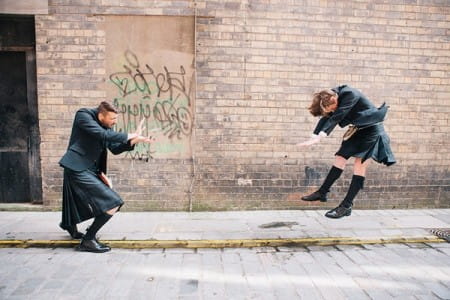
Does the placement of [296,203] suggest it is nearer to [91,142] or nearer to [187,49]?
[187,49]

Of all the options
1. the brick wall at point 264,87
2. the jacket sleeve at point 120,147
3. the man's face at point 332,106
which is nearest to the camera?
the man's face at point 332,106

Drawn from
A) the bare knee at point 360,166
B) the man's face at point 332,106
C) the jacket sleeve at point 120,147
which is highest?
the man's face at point 332,106

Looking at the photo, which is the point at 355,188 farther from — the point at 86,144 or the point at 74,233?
the point at 74,233

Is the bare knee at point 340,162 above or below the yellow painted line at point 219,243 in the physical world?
above

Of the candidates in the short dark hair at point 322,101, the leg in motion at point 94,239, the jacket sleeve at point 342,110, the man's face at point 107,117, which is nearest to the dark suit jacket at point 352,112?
the jacket sleeve at point 342,110

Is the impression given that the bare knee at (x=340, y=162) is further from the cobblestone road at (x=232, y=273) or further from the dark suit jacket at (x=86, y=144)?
the dark suit jacket at (x=86, y=144)

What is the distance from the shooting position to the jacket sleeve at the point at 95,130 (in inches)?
161

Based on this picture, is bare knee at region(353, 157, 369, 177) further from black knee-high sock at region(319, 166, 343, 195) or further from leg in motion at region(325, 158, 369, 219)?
black knee-high sock at region(319, 166, 343, 195)

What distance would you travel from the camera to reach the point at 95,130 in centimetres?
418

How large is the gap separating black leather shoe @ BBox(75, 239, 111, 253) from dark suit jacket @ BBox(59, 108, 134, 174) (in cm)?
98

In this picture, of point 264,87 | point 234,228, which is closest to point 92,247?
point 234,228

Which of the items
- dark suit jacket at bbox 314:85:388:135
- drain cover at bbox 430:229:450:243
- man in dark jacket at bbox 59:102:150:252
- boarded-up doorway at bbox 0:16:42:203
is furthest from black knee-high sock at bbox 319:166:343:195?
boarded-up doorway at bbox 0:16:42:203

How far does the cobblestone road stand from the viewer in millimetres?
3451

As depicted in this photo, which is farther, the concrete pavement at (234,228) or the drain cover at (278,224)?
the drain cover at (278,224)
